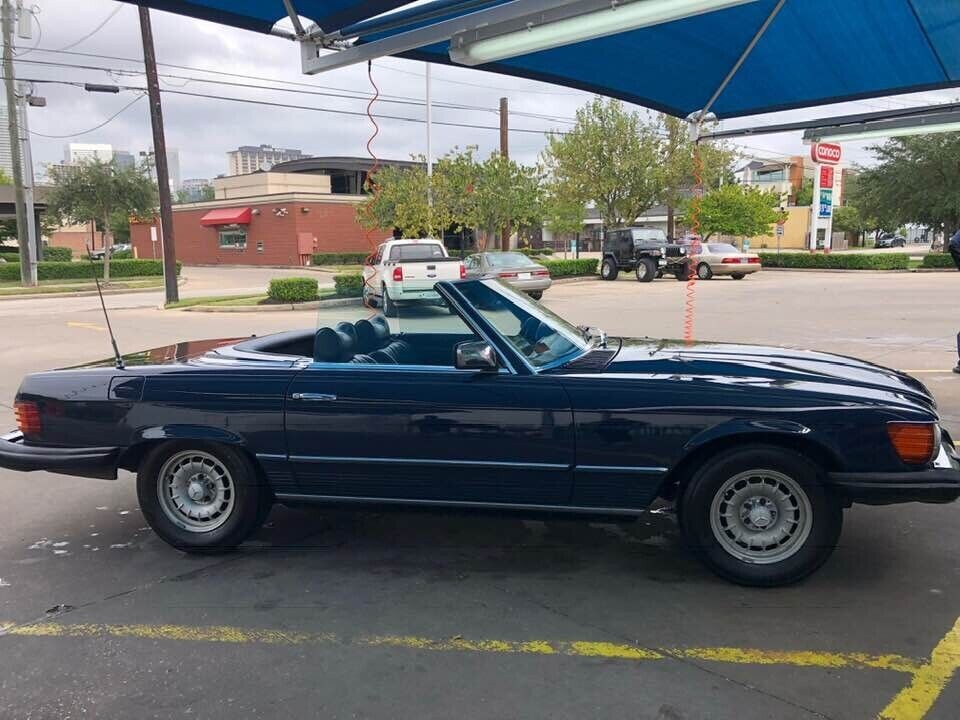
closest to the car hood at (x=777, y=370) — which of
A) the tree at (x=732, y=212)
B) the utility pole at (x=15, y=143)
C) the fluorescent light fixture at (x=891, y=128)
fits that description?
the fluorescent light fixture at (x=891, y=128)

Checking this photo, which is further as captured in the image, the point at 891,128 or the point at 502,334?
the point at 891,128

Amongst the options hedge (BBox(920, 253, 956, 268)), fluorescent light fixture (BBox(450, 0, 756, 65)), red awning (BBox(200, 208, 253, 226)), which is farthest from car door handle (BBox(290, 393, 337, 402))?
red awning (BBox(200, 208, 253, 226))

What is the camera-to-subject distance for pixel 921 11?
18.3ft

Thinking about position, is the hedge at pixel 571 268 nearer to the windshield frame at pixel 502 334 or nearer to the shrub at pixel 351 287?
the windshield frame at pixel 502 334

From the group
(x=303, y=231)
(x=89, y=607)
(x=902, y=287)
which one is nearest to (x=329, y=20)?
(x=89, y=607)

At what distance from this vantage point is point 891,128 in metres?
8.02

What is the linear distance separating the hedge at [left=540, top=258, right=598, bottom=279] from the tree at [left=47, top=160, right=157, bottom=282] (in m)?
18.4

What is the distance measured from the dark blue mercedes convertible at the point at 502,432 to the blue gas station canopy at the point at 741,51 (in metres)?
2.49

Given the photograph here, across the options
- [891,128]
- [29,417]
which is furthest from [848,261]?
[29,417]

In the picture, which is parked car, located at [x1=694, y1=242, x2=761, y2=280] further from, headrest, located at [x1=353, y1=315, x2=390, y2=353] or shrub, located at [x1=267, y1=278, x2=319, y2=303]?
headrest, located at [x1=353, y1=315, x2=390, y2=353]

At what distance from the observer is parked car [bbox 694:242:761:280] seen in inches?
1160

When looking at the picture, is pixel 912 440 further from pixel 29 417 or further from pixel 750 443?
pixel 29 417

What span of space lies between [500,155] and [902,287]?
15266 millimetres

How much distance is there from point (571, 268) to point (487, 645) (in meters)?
29.5
